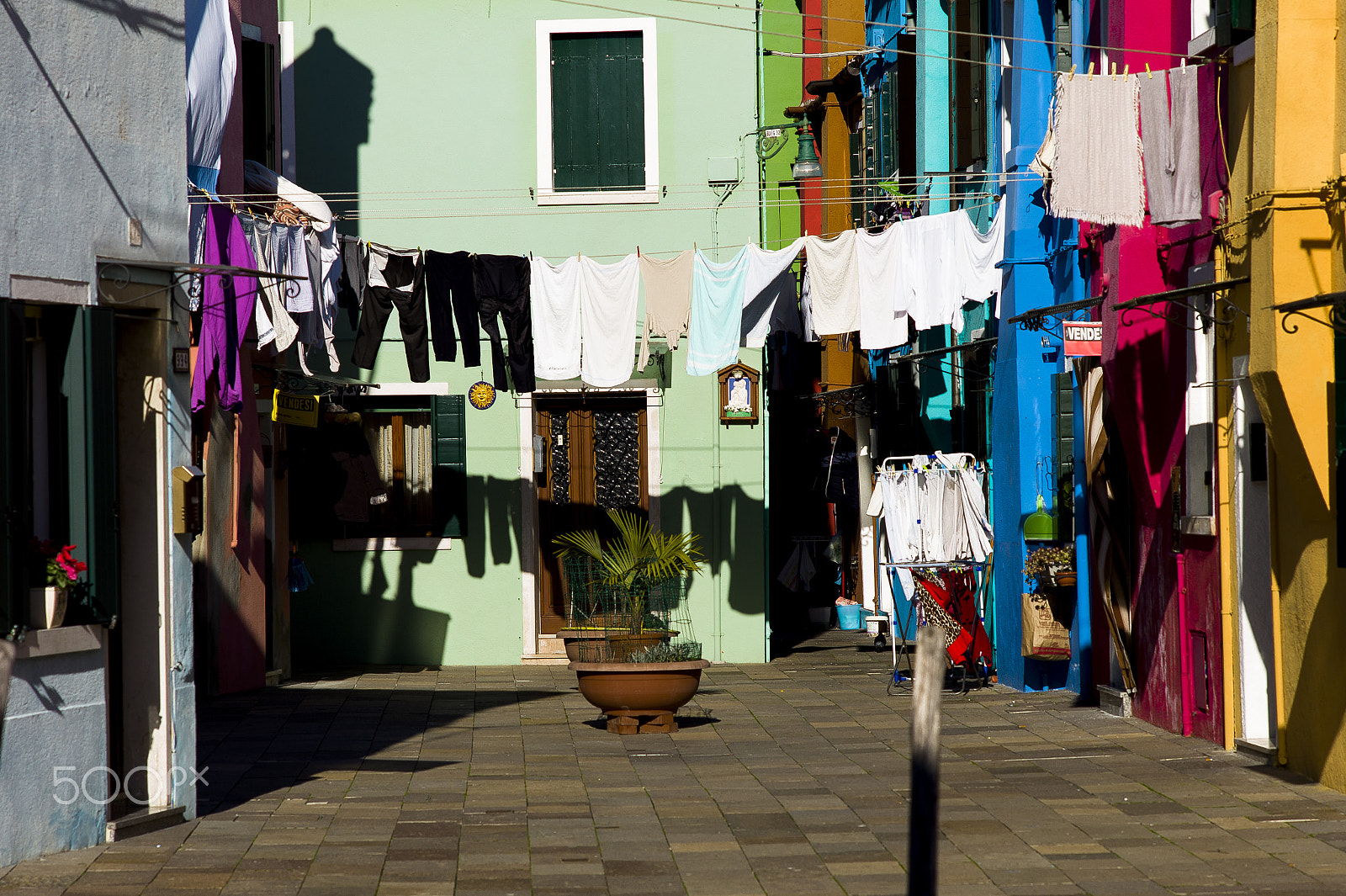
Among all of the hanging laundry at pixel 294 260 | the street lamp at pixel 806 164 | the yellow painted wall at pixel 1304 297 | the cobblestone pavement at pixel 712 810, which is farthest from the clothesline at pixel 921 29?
the hanging laundry at pixel 294 260

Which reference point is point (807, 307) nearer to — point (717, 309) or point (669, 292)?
point (717, 309)

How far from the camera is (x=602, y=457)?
17.4m

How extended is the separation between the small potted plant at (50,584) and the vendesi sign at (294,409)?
7496mm

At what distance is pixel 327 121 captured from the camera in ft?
57.5

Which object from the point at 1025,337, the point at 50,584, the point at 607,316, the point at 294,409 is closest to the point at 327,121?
the point at 294,409

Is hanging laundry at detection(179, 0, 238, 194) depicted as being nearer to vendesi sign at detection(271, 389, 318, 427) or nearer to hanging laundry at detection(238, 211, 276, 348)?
hanging laundry at detection(238, 211, 276, 348)

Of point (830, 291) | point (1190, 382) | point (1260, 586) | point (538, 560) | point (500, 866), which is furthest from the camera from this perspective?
point (538, 560)

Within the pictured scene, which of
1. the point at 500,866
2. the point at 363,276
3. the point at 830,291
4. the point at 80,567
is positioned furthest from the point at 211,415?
the point at 500,866

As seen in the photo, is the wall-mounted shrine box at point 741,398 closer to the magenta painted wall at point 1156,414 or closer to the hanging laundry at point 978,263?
the hanging laundry at point 978,263

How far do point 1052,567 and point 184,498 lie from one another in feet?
26.0

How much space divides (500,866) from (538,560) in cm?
1007

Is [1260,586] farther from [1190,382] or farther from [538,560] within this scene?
[538,560]

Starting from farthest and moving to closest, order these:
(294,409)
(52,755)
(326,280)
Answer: (294,409) → (326,280) → (52,755)

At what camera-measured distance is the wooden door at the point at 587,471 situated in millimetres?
17391
